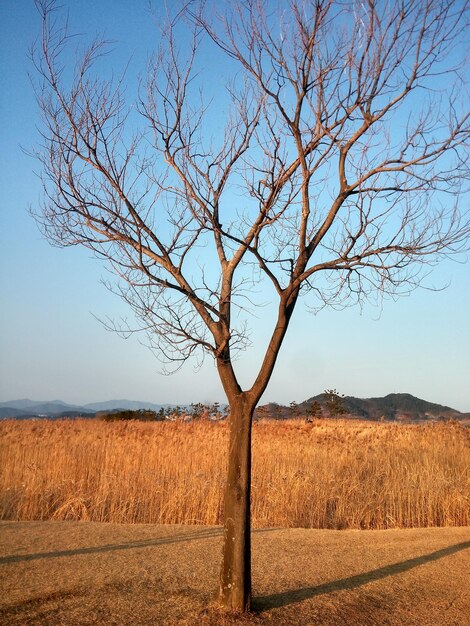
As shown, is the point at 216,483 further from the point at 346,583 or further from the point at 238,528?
the point at 238,528

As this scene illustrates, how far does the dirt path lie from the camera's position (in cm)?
429

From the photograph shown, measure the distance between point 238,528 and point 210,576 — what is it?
1.19m

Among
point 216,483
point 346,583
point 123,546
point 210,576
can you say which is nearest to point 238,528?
point 210,576

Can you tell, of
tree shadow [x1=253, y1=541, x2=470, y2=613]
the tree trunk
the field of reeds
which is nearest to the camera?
the tree trunk

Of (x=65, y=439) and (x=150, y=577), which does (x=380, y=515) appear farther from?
(x=65, y=439)

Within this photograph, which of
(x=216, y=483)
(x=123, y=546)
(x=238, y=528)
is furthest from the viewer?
(x=216, y=483)

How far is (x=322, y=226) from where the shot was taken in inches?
190

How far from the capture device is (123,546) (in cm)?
614

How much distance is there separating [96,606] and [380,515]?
16.4 feet

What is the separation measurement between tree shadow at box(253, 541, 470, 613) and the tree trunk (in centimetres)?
26

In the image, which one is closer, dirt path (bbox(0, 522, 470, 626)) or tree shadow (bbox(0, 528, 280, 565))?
dirt path (bbox(0, 522, 470, 626))

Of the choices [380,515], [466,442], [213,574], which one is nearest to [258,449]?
[380,515]

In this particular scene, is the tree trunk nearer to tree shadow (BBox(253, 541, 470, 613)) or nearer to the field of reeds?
tree shadow (BBox(253, 541, 470, 613))

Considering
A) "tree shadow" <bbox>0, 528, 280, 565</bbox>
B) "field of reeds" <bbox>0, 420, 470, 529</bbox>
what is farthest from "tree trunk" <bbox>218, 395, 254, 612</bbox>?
"field of reeds" <bbox>0, 420, 470, 529</bbox>
